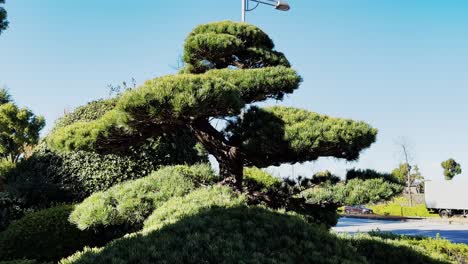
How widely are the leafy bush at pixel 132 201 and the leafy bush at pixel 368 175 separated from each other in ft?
8.73

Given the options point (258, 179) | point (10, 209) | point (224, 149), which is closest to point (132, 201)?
point (224, 149)

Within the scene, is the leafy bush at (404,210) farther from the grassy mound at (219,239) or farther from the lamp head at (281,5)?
the grassy mound at (219,239)

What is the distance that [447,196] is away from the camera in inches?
1385

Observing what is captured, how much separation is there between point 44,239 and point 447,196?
3542 cm

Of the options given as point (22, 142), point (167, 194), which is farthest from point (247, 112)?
point (22, 142)

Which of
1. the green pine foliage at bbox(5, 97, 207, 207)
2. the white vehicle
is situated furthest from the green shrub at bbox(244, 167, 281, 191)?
the white vehicle

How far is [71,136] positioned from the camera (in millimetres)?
7062

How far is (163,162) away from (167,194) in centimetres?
279

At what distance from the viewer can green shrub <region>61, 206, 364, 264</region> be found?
4.23 m

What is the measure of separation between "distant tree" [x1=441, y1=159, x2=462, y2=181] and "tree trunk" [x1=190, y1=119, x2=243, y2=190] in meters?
76.7

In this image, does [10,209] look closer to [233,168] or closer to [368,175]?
[233,168]

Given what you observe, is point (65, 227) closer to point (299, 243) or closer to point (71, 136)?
point (71, 136)

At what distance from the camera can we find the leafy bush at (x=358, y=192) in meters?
6.20

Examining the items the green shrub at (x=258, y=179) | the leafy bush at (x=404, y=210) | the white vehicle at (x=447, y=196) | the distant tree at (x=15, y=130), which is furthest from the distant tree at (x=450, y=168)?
the green shrub at (x=258, y=179)
